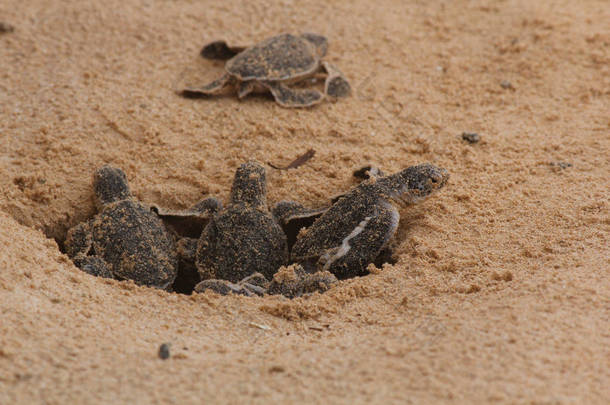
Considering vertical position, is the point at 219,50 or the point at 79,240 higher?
the point at 219,50

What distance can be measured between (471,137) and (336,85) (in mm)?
999

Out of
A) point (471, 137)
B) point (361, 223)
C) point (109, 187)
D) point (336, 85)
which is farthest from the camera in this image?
point (336, 85)

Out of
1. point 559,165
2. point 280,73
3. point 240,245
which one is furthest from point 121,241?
point 559,165

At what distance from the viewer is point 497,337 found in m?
2.03

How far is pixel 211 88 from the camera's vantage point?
13.3 ft

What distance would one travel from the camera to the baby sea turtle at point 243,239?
300 centimetres

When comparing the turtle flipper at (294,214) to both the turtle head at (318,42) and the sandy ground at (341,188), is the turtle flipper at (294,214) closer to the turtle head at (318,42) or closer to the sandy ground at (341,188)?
the sandy ground at (341,188)

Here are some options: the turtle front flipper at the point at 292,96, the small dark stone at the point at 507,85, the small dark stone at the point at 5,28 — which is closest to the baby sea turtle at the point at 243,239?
the turtle front flipper at the point at 292,96

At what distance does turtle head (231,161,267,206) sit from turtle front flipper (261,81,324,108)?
89cm

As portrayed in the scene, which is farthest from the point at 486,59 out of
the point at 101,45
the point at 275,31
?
the point at 101,45

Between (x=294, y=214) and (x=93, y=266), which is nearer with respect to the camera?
(x=93, y=266)

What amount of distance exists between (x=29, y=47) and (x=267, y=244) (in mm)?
2535

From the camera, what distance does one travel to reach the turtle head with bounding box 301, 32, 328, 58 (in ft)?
14.6

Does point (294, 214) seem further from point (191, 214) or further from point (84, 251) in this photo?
point (84, 251)
